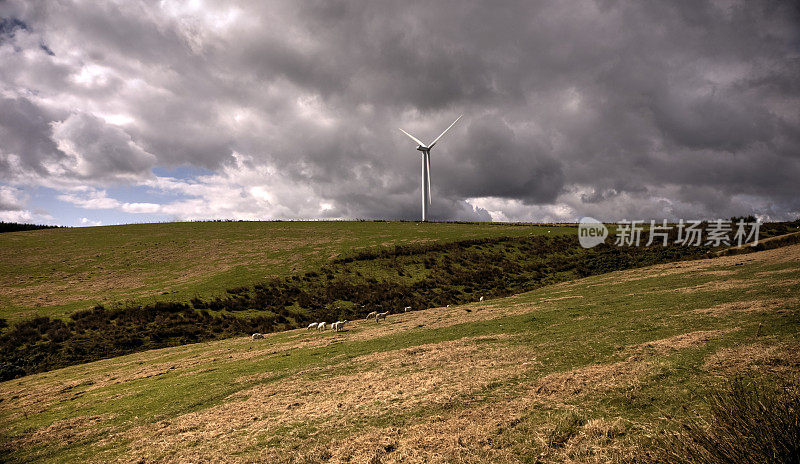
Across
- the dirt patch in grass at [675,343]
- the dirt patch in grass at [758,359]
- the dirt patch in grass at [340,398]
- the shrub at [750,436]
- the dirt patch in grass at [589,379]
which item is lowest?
the dirt patch in grass at [340,398]

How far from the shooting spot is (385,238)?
2687 inches

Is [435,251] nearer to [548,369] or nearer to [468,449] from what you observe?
[548,369]

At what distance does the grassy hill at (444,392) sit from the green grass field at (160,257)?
19448mm

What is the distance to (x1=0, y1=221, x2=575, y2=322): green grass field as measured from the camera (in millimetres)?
37594

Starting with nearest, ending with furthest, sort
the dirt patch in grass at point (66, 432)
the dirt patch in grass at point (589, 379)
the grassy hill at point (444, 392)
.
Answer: the grassy hill at point (444, 392) → the dirt patch in grass at point (589, 379) → the dirt patch in grass at point (66, 432)

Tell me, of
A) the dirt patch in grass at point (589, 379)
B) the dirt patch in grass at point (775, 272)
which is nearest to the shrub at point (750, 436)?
the dirt patch in grass at point (589, 379)

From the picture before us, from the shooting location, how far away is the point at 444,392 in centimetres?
1075

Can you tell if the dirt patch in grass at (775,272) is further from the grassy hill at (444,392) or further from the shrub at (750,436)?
the shrub at (750,436)

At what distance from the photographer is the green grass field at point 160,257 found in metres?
37.6

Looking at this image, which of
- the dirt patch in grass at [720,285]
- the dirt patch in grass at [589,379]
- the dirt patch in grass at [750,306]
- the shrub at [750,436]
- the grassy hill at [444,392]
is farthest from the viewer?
the dirt patch in grass at [720,285]

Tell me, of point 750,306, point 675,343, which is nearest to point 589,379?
point 675,343

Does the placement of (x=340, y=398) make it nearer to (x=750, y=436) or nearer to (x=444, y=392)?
(x=444, y=392)

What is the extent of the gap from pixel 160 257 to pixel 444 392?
5988cm

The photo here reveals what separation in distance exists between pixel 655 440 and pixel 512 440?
108 inches
